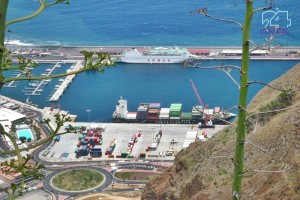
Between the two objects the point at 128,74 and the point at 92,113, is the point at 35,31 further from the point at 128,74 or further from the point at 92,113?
the point at 92,113

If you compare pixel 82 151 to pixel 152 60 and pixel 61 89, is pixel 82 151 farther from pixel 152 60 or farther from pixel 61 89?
pixel 152 60

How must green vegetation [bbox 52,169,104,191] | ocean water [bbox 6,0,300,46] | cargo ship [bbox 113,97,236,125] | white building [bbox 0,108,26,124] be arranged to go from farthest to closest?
ocean water [bbox 6,0,300,46], cargo ship [bbox 113,97,236,125], white building [bbox 0,108,26,124], green vegetation [bbox 52,169,104,191]

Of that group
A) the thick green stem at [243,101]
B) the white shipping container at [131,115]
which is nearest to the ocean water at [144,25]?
the white shipping container at [131,115]

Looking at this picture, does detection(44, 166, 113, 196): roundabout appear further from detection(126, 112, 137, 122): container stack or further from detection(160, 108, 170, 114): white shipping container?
detection(160, 108, 170, 114): white shipping container

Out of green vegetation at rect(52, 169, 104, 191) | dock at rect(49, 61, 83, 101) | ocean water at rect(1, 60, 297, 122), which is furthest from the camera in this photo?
dock at rect(49, 61, 83, 101)

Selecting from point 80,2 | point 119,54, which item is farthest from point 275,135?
point 80,2

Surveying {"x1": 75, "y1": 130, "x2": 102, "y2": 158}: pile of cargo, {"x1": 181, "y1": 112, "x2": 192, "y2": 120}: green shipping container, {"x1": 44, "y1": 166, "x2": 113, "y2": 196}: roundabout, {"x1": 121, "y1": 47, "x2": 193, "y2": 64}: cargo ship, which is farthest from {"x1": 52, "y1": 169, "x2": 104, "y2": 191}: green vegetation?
{"x1": 121, "y1": 47, "x2": 193, "y2": 64}: cargo ship

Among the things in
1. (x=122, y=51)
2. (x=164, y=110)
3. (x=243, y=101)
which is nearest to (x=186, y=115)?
(x=164, y=110)

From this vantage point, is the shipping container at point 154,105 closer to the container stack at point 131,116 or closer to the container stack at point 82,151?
the container stack at point 131,116
